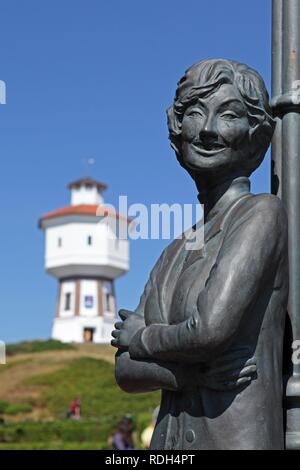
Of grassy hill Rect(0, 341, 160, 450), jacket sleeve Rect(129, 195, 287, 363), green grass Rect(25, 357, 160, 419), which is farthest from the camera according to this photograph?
green grass Rect(25, 357, 160, 419)

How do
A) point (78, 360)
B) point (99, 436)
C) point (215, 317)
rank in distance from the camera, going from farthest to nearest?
point (78, 360) → point (99, 436) → point (215, 317)

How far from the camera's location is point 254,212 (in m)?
2.74

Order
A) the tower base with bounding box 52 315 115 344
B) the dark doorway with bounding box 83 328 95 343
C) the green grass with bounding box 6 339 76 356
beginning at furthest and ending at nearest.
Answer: the dark doorway with bounding box 83 328 95 343 → the tower base with bounding box 52 315 115 344 → the green grass with bounding box 6 339 76 356

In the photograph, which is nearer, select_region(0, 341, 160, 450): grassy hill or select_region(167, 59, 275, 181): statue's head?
select_region(167, 59, 275, 181): statue's head

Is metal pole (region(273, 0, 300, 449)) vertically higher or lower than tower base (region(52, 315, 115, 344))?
lower

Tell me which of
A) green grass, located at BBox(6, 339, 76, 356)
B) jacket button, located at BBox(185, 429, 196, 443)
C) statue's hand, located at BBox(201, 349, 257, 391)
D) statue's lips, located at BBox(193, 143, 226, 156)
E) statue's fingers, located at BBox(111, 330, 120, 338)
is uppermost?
green grass, located at BBox(6, 339, 76, 356)

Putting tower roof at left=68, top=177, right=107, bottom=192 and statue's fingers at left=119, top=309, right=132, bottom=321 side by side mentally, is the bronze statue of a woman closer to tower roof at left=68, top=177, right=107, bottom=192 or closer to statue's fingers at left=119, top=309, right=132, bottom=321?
statue's fingers at left=119, top=309, right=132, bottom=321

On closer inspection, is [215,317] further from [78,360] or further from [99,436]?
[78,360]

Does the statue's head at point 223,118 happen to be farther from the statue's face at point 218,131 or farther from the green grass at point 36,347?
the green grass at point 36,347

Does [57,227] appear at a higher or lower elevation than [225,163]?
higher

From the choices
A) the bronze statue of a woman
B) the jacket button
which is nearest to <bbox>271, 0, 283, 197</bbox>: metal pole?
the bronze statue of a woman

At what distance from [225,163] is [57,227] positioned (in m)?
61.9

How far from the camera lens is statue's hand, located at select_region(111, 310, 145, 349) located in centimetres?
289
